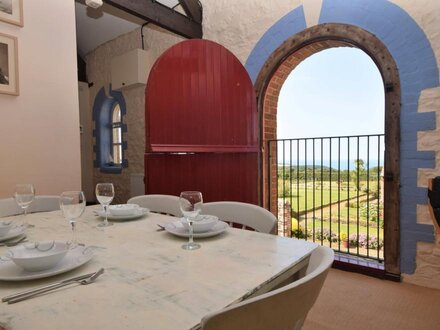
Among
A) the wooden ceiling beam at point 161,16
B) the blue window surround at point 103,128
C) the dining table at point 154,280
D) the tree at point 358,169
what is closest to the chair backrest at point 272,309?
the dining table at point 154,280

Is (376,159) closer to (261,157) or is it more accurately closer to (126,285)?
(261,157)

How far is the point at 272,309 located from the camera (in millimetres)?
484

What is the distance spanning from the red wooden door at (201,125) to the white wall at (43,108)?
88 cm

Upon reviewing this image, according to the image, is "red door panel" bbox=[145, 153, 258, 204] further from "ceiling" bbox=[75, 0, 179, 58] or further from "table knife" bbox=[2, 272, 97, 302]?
"ceiling" bbox=[75, 0, 179, 58]

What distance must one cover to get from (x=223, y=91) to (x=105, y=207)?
181 cm

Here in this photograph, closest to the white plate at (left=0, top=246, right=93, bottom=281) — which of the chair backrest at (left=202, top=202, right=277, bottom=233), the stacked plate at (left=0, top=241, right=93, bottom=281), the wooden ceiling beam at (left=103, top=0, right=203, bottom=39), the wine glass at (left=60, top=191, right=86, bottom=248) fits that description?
the stacked plate at (left=0, top=241, right=93, bottom=281)

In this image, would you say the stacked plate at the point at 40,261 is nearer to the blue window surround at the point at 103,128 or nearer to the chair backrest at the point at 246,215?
the chair backrest at the point at 246,215

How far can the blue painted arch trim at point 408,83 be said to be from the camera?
229 cm

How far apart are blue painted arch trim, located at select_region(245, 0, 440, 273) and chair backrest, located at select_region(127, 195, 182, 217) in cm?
194

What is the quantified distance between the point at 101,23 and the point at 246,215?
490 cm

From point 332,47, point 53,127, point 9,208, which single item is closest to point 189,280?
point 9,208

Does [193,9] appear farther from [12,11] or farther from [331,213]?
[331,213]

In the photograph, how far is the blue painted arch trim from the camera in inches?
90.1

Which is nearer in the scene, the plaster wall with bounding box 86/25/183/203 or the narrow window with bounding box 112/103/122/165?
the plaster wall with bounding box 86/25/183/203
